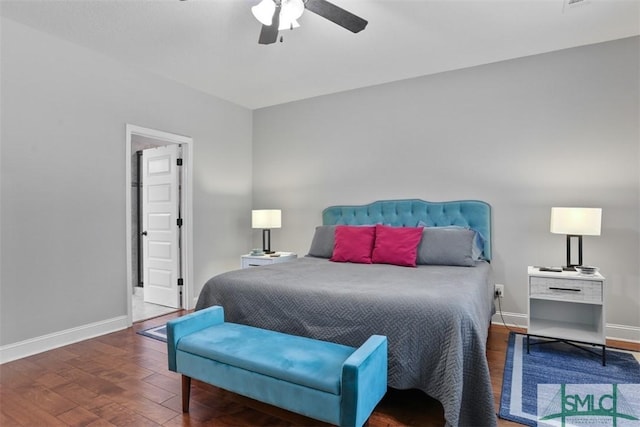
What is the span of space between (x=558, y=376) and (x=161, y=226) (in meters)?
4.32

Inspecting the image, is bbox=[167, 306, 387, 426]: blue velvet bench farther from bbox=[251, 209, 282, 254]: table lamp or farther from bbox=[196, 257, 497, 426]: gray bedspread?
bbox=[251, 209, 282, 254]: table lamp

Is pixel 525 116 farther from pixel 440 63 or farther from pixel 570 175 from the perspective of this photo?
pixel 440 63

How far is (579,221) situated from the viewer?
9.36 feet

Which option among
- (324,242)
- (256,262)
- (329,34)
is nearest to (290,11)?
(329,34)

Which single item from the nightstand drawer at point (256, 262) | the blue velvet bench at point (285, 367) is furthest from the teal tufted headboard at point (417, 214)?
Result: the blue velvet bench at point (285, 367)

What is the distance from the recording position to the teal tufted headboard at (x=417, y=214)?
3580 mm

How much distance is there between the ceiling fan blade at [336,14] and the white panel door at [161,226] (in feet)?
9.18

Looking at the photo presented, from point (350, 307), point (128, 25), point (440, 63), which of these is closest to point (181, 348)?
point (350, 307)

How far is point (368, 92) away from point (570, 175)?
2.32m

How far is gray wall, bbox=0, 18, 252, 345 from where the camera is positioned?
282 cm

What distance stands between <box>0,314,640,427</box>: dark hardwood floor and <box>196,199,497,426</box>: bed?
0.33m

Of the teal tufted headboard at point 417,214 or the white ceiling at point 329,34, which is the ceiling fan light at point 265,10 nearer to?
the white ceiling at point 329,34

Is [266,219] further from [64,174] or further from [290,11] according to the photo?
[290,11]

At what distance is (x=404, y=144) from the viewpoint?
4078 millimetres
